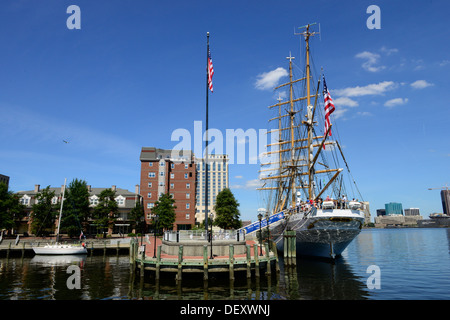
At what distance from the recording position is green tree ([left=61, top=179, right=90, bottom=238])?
5941cm

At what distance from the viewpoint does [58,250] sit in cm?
4441

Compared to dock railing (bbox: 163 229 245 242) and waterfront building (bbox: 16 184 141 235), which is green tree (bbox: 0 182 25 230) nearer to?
waterfront building (bbox: 16 184 141 235)

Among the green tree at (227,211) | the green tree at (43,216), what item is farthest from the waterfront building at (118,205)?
the green tree at (227,211)

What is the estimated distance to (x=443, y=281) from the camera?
2516 centimetres

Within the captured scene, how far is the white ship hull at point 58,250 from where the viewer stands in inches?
1747

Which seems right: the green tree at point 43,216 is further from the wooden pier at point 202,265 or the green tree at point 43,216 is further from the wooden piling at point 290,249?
the wooden piling at point 290,249

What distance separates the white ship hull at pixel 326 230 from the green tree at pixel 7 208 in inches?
2172

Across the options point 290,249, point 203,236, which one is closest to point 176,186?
→ point 290,249

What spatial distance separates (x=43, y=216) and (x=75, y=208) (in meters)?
6.16

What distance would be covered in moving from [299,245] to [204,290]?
22223 mm

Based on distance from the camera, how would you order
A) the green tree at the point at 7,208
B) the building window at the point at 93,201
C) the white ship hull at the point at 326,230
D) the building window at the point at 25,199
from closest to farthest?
the white ship hull at the point at 326,230 < the green tree at the point at 7,208 < the building window at the point at 25,199 < the building window at the point at 93,201

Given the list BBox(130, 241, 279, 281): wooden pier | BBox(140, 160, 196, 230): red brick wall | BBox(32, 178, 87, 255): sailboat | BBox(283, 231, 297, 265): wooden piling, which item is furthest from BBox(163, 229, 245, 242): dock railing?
BBox(140, 160, 196, 230): red brick wall

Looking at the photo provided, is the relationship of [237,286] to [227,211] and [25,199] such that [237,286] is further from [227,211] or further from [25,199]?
[25,199]
